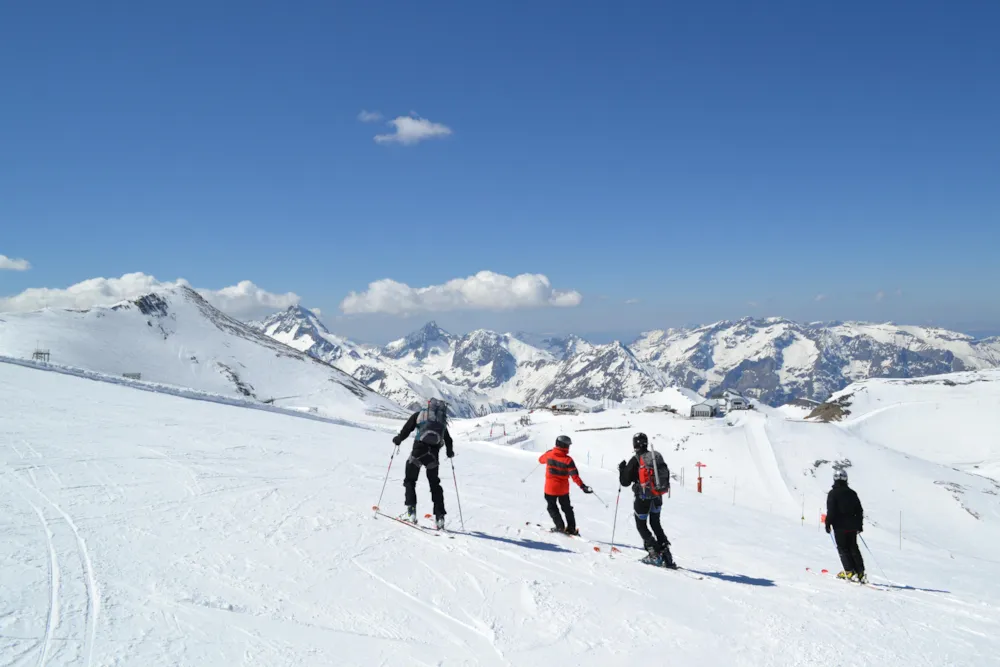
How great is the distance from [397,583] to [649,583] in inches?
160

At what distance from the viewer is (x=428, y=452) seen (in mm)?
11125

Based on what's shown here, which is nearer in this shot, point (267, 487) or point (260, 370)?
point (267, 487)

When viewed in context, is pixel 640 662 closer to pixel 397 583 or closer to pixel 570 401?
pixel 397 583

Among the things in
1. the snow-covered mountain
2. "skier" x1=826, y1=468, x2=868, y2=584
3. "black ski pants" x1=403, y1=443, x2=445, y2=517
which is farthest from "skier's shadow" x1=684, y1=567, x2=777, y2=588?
the snow-covered mountain

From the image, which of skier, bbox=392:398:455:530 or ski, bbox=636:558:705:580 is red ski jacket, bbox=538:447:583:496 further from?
skier, bbox=392:398:455:530

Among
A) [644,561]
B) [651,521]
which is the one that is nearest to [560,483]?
[651,521]

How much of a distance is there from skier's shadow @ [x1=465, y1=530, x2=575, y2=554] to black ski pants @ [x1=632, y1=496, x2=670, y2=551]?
1453 millimetres

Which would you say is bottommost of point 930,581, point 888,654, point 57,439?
point 930,581

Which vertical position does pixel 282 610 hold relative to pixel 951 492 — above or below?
above

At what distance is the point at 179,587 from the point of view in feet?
21.6

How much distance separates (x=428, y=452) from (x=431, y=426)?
517mm

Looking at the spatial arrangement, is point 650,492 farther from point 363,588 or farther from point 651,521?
point 363,588

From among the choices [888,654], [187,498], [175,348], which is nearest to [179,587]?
[187,498]

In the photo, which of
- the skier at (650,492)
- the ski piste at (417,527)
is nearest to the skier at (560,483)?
the skier at (650,492)
